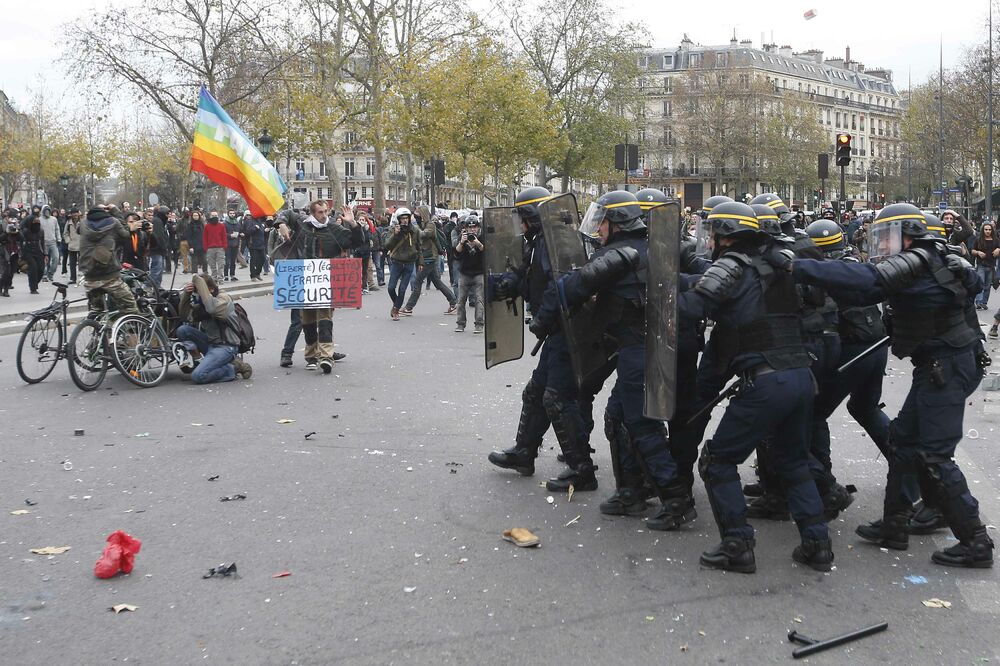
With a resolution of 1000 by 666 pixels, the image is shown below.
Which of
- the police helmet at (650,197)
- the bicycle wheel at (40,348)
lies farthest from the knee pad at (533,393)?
the bicycle wheel at (40,348)

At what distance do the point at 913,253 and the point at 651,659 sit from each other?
2.10m

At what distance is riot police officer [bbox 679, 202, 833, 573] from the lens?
4.67 meters

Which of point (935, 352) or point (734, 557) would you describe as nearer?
point (734, 557)

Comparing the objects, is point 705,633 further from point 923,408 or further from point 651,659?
point 923,408

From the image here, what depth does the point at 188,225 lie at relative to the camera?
25453 millimetres

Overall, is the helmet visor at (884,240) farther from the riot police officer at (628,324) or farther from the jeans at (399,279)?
the jeans at (399,279)

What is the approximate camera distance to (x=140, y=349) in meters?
9.90

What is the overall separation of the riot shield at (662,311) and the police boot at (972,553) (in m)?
1.34

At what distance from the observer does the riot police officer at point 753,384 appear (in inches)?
184

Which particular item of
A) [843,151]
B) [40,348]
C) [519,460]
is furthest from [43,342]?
[843,151]

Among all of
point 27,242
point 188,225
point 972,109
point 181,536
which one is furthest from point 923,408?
point 972,109

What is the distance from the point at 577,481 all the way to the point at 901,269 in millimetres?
2265

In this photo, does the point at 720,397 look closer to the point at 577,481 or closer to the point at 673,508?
the point at 673,508

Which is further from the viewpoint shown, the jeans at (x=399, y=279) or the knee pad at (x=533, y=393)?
the jeans at (x=399, y=279)
